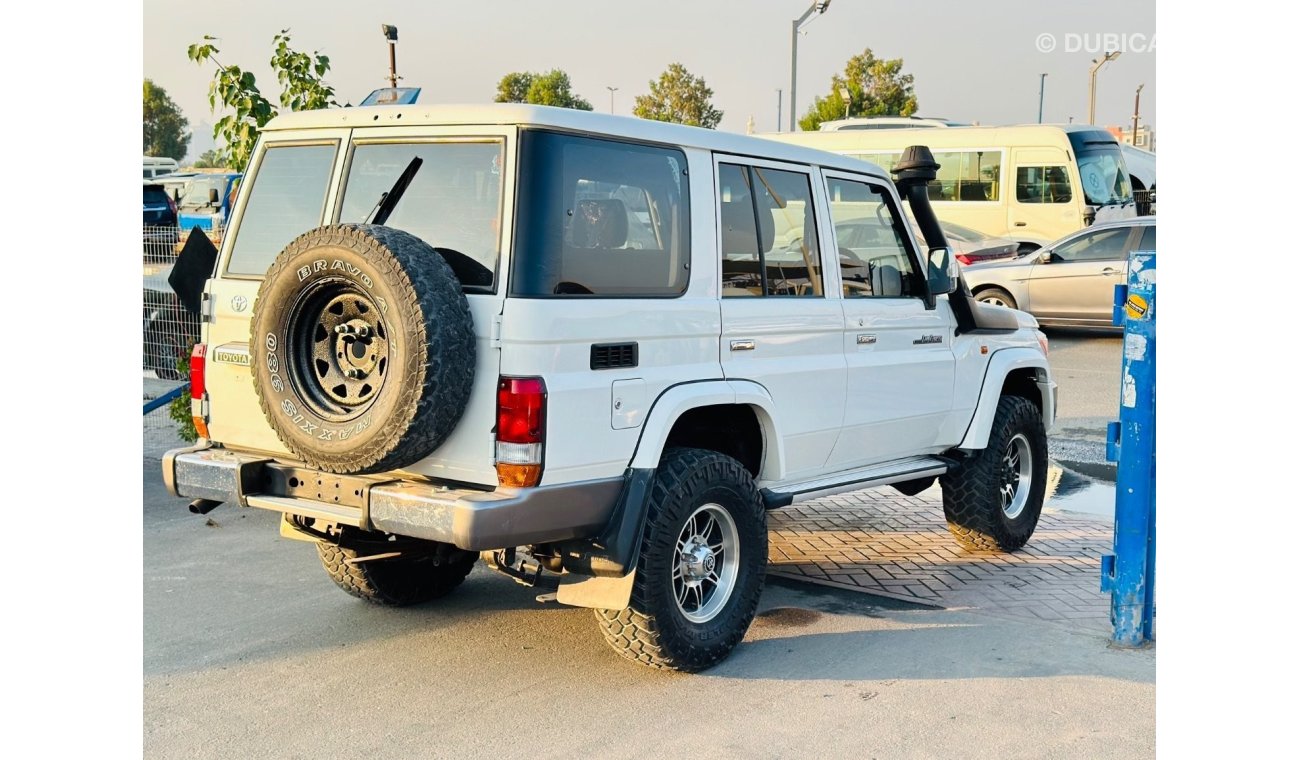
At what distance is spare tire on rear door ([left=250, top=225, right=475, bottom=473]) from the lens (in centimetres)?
423

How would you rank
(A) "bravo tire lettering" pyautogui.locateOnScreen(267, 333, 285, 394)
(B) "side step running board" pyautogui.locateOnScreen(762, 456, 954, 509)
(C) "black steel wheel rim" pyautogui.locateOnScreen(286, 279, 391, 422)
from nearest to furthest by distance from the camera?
1. (C) "black steel wheel rim" pyautogui.locateOnScreen(286, 279, 391, 422)
2. (A) "bravo tire lettering" pyautogui.locateOnScreen(267, 333, 285, 394)
3. (B) "side step running board" pyautogui.locateOnScreen(762, 456, 954, 509)

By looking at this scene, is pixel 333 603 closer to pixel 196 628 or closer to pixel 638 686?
pixel 196 628

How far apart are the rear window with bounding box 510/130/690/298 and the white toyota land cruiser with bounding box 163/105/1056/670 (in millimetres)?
10

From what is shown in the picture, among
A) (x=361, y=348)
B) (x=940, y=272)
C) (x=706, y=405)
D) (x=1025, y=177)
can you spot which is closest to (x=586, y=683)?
(x=706, y=405)

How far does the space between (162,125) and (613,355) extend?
6090cm

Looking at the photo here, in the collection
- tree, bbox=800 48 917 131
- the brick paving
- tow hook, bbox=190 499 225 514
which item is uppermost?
tree, bbox=800 48 917 131

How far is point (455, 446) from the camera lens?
4.46 m

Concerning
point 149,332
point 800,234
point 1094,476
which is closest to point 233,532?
point 149,332

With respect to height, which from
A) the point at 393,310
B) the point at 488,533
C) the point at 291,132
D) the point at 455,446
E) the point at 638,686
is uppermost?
the point at 291,132

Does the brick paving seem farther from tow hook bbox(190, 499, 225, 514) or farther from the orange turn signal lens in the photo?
tow hook bbox(190, 499, 225, 514)

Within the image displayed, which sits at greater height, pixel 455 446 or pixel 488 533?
pixel 455 446

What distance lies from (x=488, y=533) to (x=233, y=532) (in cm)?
358

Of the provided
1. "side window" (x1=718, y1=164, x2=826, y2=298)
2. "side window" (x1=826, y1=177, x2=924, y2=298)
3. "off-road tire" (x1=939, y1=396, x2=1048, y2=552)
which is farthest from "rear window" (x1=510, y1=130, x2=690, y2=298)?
"off-road tire" (x1=939, y1=396, x2=1048, y2=552)

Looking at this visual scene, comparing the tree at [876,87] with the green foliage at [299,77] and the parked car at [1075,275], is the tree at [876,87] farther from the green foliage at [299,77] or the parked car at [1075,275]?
the green foliage at [299,77]
